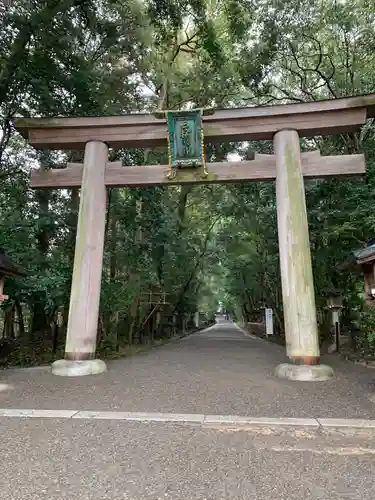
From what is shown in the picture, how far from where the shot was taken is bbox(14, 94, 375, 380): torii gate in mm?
6344

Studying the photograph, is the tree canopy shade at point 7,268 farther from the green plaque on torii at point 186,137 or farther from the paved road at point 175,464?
the green plaque on torii at point 186,137

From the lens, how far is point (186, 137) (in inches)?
283

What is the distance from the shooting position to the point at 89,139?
24.8 feet

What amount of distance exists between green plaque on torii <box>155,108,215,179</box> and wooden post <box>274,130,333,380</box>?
1.56 metres

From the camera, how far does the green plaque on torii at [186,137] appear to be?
717 centimetres

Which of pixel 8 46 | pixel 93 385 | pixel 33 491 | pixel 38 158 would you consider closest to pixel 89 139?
pixel 8 46

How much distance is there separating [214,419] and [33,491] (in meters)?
2.04

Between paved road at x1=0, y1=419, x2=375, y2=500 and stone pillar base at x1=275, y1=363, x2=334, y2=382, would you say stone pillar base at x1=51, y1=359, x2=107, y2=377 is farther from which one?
stone pillar base at x1=275, y1=363, x2=334, y2=382

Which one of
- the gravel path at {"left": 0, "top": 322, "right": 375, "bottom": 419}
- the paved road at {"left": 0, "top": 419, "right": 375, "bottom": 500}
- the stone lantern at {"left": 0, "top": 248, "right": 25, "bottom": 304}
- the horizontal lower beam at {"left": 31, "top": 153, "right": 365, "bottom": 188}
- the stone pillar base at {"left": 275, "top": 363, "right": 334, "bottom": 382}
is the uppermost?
the horizontal lower beam at {"left": 31, "top": 153, "right": 365, "bottom": 188}

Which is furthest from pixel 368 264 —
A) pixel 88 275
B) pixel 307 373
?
pixel 88 275

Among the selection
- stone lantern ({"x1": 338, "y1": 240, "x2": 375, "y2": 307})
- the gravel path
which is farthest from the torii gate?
stone lantern ({"x1": 338, "y1": 240, "x2": 375, "y2": 307})

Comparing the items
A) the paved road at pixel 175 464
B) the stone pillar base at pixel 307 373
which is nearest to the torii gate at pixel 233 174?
the stone pillar base at pixel 307 373

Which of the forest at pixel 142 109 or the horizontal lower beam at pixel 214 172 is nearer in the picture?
the horizontal lower beam at pixel 214 172

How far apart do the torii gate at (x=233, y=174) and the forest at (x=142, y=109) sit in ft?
5.93
